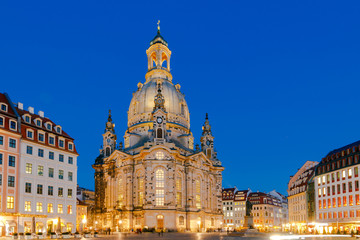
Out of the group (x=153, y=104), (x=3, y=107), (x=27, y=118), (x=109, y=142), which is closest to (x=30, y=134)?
(x=27, y=118)

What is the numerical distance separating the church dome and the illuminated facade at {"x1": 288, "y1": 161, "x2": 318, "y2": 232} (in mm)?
36033

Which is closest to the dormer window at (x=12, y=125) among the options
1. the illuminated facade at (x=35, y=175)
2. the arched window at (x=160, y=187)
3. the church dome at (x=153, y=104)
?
the illuminated facade at (x=35, y=175)

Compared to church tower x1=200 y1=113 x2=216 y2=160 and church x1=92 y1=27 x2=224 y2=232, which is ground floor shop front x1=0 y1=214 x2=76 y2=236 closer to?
church x1=92 y1=27 x2=224 y2=232

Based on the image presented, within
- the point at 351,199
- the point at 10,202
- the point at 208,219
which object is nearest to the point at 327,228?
the point at 351,199

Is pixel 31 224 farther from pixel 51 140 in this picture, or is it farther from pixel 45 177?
pixel 51 140

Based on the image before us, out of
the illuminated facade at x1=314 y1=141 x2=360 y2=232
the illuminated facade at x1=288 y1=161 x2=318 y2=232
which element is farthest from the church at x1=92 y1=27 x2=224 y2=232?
the illuminated facade at x1=314 y1=141 x2=360 y2=232

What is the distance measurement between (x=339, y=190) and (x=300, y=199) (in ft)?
104

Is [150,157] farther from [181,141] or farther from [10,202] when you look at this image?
[10,202]

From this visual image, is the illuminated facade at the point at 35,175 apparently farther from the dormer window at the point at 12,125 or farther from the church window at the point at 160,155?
the church window at the point at 160,155

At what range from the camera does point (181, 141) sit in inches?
4737

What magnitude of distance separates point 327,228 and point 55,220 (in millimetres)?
59277

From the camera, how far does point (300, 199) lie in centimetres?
12375

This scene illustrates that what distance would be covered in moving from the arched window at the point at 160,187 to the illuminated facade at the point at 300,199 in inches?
1441

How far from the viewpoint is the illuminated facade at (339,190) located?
286 ft
